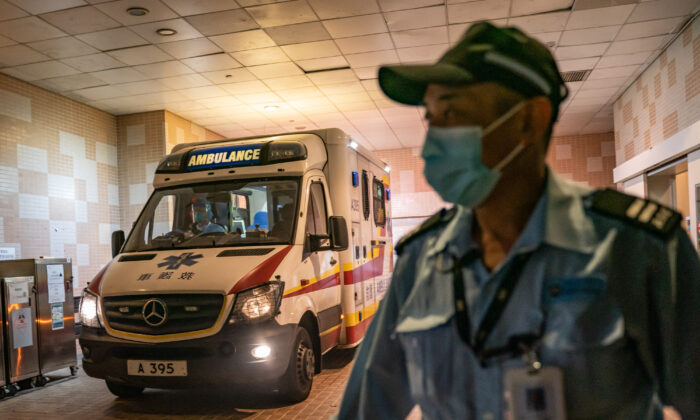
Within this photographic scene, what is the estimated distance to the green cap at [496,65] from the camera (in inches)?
45.4

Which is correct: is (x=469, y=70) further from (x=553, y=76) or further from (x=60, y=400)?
(x=60, y=400)

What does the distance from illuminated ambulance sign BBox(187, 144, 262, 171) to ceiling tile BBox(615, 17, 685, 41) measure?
6.43m

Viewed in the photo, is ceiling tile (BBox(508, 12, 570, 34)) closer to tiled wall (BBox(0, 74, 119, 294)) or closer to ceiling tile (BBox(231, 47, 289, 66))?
ceiling tile (BBox(231, 47, 289, 66))

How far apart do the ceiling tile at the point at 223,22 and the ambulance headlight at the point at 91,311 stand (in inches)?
173

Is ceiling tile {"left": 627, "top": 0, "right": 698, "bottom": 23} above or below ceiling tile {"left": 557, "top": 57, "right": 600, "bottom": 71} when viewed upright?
above

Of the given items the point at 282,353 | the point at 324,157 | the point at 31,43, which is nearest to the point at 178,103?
the point at 31,43

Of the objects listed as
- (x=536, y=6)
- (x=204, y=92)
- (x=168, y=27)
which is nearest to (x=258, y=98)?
(x=204, y=92)

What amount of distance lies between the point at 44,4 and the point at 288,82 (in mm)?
4675

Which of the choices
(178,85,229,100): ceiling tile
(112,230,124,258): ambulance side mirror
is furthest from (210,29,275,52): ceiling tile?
(112,230,124,258): ambulance side mirror

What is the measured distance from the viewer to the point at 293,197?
5.97m

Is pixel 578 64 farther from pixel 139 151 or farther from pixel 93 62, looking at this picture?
pixel 139 151

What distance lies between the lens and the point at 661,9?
27.5 ft

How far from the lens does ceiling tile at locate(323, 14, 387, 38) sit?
848 centimetres

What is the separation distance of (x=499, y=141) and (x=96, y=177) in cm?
1267
